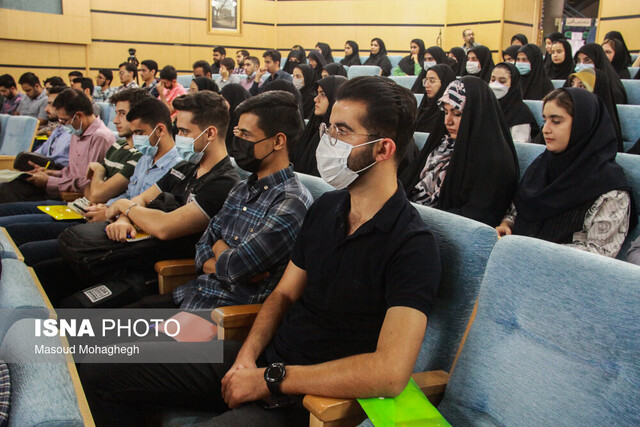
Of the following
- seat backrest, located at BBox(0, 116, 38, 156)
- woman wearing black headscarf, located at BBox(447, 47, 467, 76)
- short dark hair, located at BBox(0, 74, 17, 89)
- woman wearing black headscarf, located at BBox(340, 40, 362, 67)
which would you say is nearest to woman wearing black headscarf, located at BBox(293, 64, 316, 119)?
woman wearing black headscarf, located at BBox(447, 47, 467, 76)

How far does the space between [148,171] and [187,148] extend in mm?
450

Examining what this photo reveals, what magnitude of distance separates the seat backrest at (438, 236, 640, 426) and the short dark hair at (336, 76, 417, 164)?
0.39 m

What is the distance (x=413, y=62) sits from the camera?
27.5 feet

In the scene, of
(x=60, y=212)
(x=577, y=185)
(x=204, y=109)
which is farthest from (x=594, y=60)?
(x=60, y=212)

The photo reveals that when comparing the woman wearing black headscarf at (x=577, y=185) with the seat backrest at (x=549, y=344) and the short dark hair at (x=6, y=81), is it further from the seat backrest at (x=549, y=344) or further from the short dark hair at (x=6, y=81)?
the short dark hair at (x=6, y=81)

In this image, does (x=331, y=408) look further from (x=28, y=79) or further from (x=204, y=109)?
(x=28, y=79)

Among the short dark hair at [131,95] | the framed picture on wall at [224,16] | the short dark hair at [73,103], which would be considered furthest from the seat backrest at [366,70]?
the short dark hair at [131,95]

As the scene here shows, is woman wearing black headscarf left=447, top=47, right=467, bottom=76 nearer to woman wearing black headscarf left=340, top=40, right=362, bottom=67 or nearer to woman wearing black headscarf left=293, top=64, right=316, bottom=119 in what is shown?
woman wearing black headscarf left=293, top=64, right=316, bottom=119

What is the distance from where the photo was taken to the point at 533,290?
108cm

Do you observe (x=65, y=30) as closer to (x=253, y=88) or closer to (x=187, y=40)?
(x=187, y=40)

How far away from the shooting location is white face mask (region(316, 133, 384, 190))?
136cm

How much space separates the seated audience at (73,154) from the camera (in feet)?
11.4

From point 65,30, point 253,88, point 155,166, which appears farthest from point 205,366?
point 65,30

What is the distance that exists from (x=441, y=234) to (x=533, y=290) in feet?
0.92
